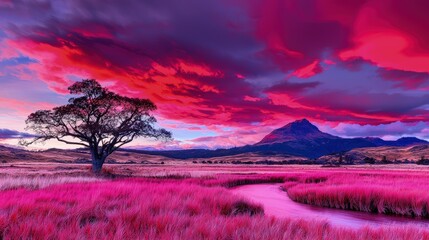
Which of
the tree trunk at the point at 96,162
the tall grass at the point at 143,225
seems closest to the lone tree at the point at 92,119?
the tree trunk at the point at 96,162

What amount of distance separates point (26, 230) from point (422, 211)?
17368mm

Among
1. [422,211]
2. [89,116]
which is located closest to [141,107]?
[89,116]

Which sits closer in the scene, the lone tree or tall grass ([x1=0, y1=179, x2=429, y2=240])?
tall grass ([x1=0, y1=179, x2=429, y2=240])

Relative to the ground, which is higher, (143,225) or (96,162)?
(96,162)

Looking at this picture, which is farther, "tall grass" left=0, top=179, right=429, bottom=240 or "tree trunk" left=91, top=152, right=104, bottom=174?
"tree trunk" left=91, top=152, right=104, bottom=174

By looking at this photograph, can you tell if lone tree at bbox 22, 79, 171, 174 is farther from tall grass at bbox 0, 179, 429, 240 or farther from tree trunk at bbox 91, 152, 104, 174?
tall grass at bbox 0, 179, 429, 240

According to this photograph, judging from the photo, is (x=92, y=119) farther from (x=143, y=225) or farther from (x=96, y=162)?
(x=143, y=225)

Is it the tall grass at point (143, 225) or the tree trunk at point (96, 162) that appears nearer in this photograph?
the tall grass at point (143, 225)

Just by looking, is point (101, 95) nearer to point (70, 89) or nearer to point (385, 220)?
point (70, 89)

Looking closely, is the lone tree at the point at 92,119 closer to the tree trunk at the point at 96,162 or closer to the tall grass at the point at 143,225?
the tree trunk at the point at 96,162

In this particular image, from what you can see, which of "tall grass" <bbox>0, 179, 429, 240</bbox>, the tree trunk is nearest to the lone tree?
the tree trunk

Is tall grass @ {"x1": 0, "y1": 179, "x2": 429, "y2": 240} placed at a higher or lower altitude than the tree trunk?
lower

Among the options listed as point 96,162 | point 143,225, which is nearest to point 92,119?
point 96,162

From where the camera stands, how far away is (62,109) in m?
39.7
